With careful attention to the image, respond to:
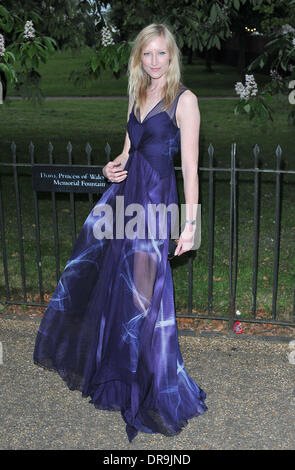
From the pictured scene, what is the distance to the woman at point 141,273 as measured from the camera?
12.0 ft

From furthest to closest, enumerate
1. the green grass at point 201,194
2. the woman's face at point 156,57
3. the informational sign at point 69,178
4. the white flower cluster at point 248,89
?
1. the green grass at point 201,194
2. the white flower cluster at point 248,89
3. the informational sign at point 69,178
4. the woman's face at point 156,57

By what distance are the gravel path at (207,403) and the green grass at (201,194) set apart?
1011 millimetres

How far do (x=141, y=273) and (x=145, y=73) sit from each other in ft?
4.03

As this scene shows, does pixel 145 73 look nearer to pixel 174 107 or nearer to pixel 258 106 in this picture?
pixel 174 107

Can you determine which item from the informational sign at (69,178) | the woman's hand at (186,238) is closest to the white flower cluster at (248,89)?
the informational sign at (69,178)

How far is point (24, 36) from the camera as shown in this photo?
5.63m

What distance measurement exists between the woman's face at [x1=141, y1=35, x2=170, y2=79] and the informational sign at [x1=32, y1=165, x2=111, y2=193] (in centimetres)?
147

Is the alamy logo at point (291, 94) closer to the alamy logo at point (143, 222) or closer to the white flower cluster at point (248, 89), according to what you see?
the white flower cluster at point (248, 89)

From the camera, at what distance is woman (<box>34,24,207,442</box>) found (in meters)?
3.65

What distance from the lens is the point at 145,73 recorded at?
3.77 m

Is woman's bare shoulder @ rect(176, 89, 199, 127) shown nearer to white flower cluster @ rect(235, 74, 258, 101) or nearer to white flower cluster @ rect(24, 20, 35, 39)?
white flower cluster @ rect(235, 74, 258, 101)

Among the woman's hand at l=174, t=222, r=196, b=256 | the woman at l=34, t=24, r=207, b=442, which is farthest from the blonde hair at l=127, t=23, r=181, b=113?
the woman's hand at l=174, t=222, r=196, b=256

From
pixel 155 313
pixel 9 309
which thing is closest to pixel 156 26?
pixel 155 313
